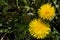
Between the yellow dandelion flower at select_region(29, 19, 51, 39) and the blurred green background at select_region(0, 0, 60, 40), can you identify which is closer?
the yellow dandelion flower at select_region(29, 19, 51, 39)

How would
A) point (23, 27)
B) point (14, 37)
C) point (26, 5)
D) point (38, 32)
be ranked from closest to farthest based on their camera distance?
point (38, 32) < point (23, 27) < point (26, 5) < point (14, 37)

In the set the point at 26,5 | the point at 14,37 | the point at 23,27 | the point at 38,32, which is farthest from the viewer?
the point at 14,37

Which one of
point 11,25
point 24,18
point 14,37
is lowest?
point 14,37

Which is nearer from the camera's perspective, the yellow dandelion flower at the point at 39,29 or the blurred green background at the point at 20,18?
the yellow dandelion flower at the point at 39,29

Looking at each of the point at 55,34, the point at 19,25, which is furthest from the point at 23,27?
the point at 55,34

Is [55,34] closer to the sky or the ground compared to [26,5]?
closer to the ground

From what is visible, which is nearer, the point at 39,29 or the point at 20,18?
the point at 39,29

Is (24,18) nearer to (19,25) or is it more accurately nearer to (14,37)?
(19,25)

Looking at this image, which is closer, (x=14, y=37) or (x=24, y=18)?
(x=24, y=18)

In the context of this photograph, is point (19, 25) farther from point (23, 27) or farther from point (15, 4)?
point (15, 4)
